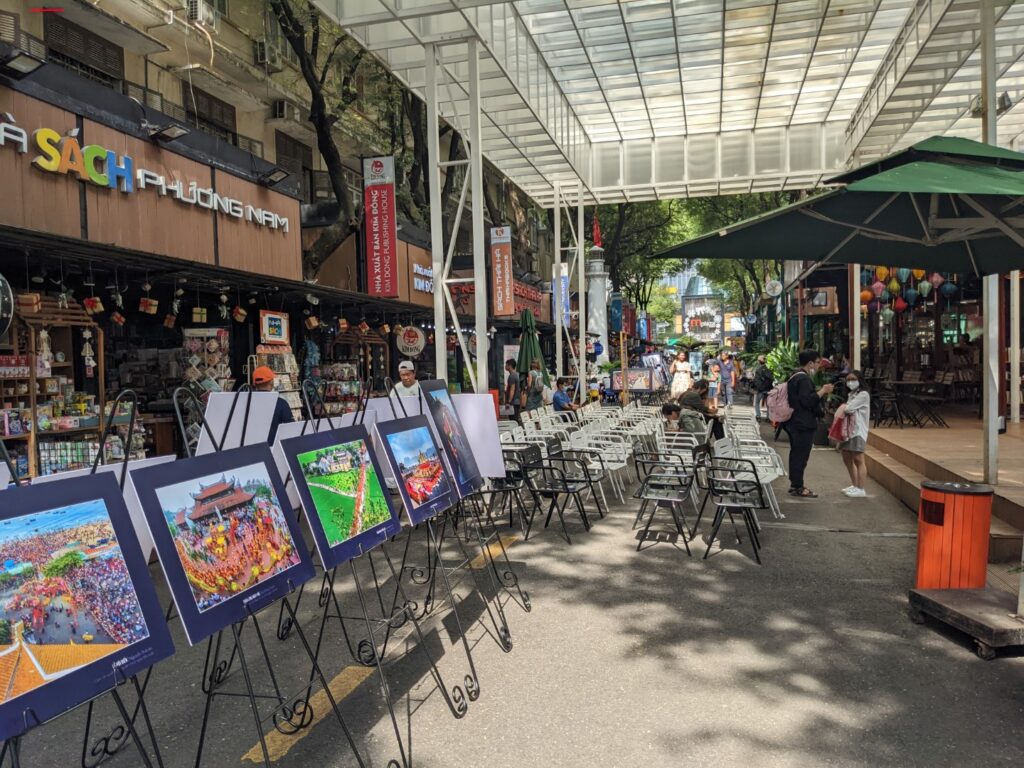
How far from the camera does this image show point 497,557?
6.82m

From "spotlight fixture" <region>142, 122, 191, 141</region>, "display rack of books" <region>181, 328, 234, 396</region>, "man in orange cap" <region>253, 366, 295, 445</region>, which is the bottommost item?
"man in orange cap" <region>253, 366, 295, 445</region>

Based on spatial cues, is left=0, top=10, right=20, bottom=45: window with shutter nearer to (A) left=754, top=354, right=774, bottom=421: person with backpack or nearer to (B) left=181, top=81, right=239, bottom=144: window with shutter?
(B) left=181, top=81, right=239, bottom=144: window with shutter

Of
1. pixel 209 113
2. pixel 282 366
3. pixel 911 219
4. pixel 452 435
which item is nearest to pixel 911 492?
pixel 911 219

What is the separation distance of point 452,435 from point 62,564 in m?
3.23

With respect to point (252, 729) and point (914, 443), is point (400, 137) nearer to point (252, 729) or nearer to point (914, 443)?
point (914, 443)

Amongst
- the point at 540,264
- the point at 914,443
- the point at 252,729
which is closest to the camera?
the point at 252,729

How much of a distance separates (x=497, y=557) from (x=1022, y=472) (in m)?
6.03

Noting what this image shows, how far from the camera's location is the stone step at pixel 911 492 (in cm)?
610

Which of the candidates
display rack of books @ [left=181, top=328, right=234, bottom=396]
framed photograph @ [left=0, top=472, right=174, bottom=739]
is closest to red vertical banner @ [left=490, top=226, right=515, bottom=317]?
display rack of books @ [left=181, top=328, right=234, bottom=396]

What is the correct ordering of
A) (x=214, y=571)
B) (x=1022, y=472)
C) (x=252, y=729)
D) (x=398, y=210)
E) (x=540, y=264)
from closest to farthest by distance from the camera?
1. (x=214, y=571)
2. (x=252, y=729)
3. (x=1022, y=472)
4. (x=398, y=210)
5. (x=540, y=264)

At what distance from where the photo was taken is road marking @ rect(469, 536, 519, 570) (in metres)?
6.45

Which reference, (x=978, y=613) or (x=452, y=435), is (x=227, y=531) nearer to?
(x=452, y=435)

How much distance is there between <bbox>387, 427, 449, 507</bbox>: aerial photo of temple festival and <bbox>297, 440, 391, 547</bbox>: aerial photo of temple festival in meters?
0.33

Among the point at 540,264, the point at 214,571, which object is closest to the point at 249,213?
the point at 214,571
